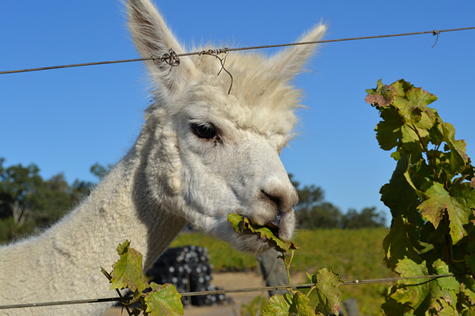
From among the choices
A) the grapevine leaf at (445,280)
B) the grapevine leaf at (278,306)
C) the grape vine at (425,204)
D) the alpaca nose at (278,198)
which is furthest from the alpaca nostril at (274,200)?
the grapevine leaf at (445,280)

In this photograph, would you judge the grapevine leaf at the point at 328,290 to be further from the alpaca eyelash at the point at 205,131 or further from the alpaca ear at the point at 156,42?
the alpaca ear at the point at 156,42

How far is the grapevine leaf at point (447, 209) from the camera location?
1835mm

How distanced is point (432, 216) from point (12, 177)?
55247mm

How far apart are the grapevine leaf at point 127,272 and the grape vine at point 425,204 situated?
43.2 inches

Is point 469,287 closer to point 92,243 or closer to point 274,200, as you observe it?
point 274,200

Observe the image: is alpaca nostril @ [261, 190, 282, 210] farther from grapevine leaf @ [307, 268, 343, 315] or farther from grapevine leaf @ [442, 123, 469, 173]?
grapevine leaf @ [442, 123, 469, 173]

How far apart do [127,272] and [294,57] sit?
7.79ft

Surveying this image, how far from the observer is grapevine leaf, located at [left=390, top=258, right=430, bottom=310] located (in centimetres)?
188

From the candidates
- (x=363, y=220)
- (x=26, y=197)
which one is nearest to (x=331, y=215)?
(x=363, y=220)

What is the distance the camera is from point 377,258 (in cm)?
2380

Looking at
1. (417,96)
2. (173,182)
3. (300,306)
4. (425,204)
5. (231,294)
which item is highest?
(231,294)

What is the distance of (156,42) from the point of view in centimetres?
290

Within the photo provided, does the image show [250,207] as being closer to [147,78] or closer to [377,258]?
[147,78]

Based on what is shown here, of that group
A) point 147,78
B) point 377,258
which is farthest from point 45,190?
point 147,78
